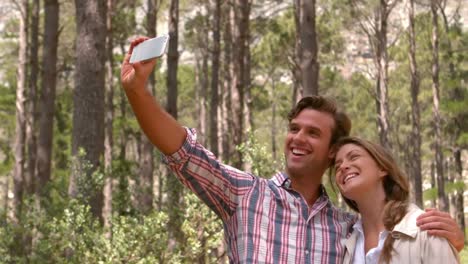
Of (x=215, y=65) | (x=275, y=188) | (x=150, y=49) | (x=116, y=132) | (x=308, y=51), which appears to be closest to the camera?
(x=150, y=49)

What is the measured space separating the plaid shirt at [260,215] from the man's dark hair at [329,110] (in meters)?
0.28

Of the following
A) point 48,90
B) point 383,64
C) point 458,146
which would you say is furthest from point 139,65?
point 458,146

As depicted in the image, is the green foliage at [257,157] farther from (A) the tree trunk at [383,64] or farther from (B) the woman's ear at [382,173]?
(A) the tree trunk at [383,64]

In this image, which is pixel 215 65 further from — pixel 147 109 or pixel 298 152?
pixel 147 109

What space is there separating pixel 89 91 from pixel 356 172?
5472 millimetres

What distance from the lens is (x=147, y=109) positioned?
8.79 ft

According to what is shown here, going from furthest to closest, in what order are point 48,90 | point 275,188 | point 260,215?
point 48,90 < point 275,188 < point 260,215

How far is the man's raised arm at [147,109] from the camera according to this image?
2.62 m

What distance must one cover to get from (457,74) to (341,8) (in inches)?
188

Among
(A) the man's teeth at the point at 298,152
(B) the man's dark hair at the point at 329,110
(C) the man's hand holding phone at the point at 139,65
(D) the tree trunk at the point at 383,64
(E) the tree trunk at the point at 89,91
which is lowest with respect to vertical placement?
(A) the man's teeth at the point at 298,152

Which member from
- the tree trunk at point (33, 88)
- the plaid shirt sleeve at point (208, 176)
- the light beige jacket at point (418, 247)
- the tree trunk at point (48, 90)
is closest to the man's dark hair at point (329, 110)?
the plaid shirt sleeve at point (208, 176)

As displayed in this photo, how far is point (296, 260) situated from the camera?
2844mm

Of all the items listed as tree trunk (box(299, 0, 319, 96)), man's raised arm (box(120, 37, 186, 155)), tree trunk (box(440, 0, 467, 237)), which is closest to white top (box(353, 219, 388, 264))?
man's raised arm (box(120, 37, 186, 155))

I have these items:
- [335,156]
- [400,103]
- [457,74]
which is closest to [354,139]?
[335,156]
